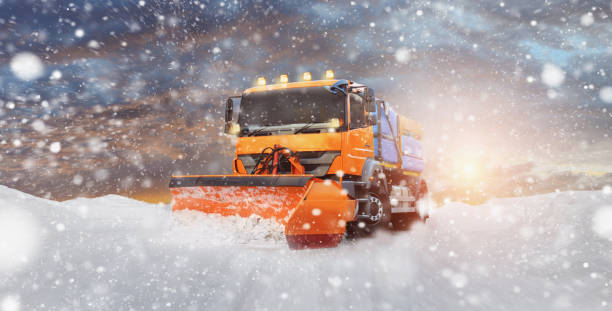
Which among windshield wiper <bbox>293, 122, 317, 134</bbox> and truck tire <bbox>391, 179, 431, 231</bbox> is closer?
windshield wiper <bbox>293, 122, 317, 134</bbox>

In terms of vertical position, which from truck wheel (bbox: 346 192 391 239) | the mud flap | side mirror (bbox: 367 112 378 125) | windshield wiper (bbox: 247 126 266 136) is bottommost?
truck wheel (bbox: 346 192 391 239)

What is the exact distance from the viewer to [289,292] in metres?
3.38

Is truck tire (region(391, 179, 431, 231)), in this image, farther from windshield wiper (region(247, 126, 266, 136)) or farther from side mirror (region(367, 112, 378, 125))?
windshield wiper (region(247, 126, 266, 136))

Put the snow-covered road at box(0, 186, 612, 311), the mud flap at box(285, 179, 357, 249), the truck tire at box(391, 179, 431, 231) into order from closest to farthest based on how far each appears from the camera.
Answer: the snow-covered road at box(0, 186, 612, 311) → the mud flap at box(285, 179, 357, 249) → the truck tire at box(391, 179, 431, 231)

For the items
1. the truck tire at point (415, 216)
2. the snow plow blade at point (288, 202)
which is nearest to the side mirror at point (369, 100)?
the snow plow blade at point (288, 202)

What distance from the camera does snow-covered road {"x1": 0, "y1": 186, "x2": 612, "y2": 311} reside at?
10.8 feet

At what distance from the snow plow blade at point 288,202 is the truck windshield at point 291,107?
4.48ft

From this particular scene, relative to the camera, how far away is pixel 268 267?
154 inches

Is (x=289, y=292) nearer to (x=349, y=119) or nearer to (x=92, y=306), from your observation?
(x=92, y=306)

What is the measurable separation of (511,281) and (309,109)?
355 centimetres

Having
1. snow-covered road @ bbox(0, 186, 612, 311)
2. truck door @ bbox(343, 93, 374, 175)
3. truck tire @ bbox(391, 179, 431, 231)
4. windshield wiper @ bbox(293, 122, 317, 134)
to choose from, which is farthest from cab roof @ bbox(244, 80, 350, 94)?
truck tire @ bbox(391, 179, 431, 231)

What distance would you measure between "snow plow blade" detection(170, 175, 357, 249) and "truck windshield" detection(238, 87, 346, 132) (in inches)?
53.7

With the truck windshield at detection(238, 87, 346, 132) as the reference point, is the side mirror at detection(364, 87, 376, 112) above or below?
above

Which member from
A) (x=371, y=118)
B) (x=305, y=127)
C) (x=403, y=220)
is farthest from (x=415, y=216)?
(x=305, y=127)
